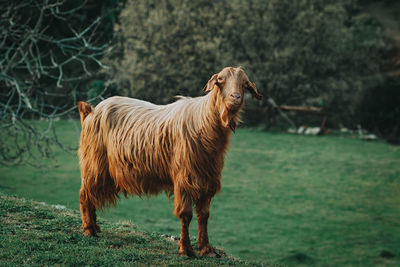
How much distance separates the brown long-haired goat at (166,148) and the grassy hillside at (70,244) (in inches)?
11.3

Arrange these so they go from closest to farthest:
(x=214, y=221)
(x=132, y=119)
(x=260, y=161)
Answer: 1. (x=132, y=119)
2. (x=214, y=221)
3. (x=260, y=161)

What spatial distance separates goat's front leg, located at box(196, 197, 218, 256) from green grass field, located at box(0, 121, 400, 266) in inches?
89.8

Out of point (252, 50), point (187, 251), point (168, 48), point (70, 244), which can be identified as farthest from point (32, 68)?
point (252, 50)

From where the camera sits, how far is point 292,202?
560 inches

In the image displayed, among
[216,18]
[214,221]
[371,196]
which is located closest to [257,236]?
[214,221]

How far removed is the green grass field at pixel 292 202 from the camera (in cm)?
1098

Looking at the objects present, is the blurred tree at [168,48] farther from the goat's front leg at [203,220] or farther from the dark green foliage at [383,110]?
the goat's front leg at [203,220]

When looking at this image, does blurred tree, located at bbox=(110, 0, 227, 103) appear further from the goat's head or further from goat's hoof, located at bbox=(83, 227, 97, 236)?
the goat's head

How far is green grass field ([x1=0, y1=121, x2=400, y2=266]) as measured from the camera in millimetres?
10977

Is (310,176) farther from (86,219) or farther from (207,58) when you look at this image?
(86,219)

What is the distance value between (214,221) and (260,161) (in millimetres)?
6675

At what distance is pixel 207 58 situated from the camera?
2403 centimetres

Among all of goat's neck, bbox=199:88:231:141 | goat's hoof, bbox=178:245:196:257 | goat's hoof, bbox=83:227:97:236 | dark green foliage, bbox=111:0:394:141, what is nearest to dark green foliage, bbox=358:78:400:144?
dark green foliage, bbox=111:0:394:141

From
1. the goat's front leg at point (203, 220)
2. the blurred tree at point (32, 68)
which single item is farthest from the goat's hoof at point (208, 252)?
the blurred tree at point (32, 68)
